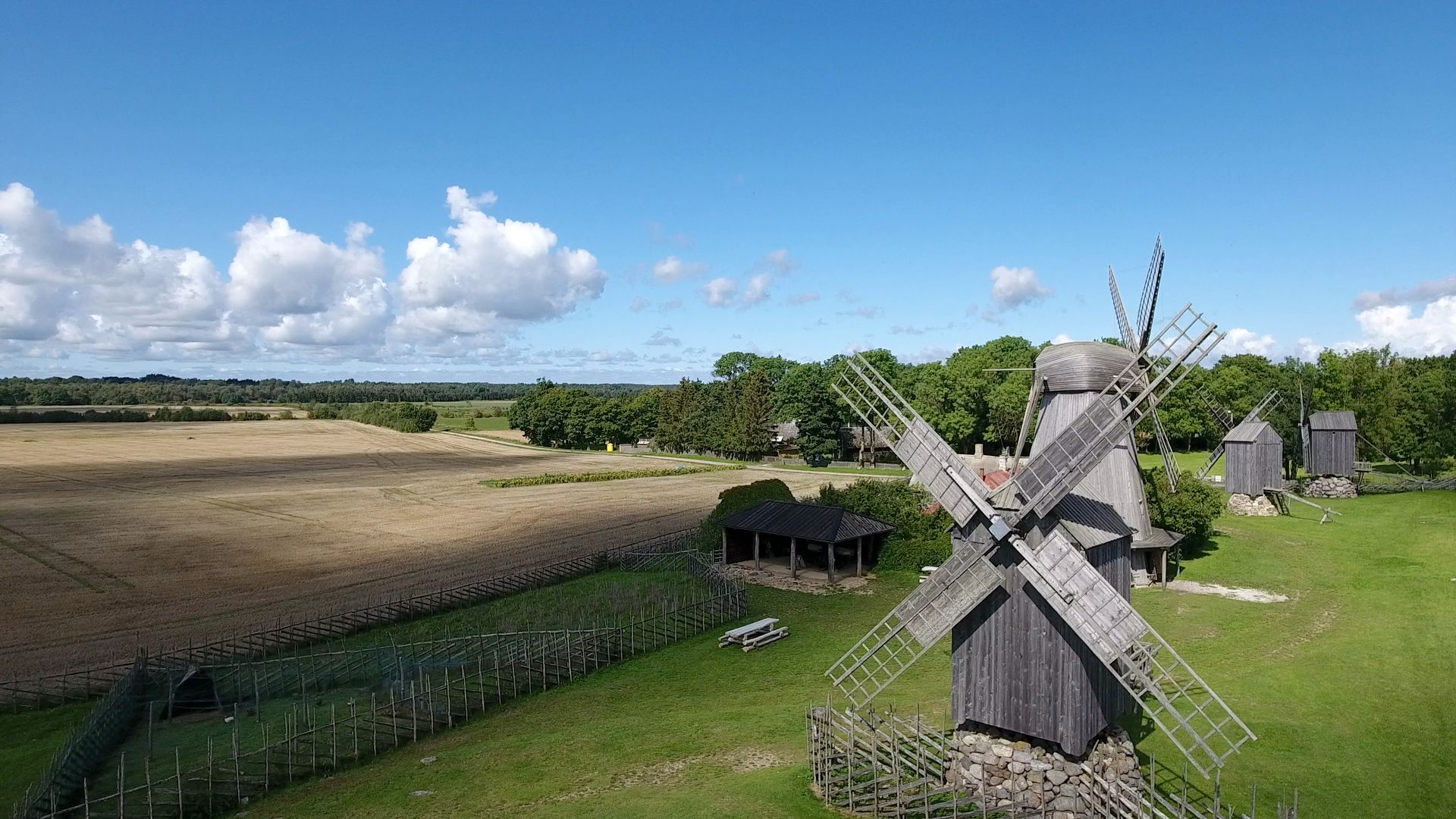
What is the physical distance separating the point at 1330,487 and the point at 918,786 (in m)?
53.8

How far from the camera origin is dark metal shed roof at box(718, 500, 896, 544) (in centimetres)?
3322

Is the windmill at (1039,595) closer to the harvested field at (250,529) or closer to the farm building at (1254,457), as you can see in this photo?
the harvested field at (250,529)

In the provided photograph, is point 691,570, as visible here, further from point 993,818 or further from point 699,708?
point 993,818

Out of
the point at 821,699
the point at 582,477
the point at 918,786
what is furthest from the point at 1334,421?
the point at 582,477

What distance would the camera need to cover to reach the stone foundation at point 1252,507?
46500 millimetres

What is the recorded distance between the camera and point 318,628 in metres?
27.8

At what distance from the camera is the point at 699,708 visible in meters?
20.0

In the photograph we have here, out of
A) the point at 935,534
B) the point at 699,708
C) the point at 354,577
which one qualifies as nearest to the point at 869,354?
the point at 935,534

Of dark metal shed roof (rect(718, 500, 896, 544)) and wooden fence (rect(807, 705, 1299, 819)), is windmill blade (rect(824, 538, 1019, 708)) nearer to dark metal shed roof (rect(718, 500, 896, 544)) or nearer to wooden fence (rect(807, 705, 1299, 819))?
wooden fence (rect(807, 705, 1299, 819))

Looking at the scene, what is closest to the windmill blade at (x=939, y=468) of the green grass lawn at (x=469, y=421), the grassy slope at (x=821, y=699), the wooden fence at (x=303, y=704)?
the grassy slope at (x=821, y=699)

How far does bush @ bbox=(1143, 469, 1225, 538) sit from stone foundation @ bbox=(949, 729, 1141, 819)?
2226 cm

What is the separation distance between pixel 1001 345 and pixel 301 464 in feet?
274

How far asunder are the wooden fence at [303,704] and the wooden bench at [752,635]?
230cm

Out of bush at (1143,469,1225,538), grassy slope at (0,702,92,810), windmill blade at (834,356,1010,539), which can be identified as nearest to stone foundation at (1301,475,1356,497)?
bush at (1143,469,1225,538)
